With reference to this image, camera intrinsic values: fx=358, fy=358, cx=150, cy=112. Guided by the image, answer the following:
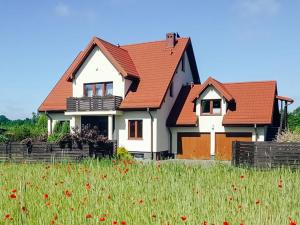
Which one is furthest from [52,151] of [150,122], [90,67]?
[90,67]

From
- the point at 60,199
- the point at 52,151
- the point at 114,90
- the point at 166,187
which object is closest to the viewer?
the point at 60,199

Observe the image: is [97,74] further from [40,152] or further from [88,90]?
[40,152]

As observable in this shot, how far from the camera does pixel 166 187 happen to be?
8648 millimetres

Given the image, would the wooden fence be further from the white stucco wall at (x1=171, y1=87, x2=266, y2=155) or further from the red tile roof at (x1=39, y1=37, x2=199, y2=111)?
the red tile roof at (x1=39, y1=37, x2=199, y2=111)

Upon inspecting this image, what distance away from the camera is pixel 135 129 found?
2750 centimetres

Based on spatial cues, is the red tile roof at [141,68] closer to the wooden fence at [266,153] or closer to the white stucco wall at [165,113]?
the white stucco wall at [165,113]

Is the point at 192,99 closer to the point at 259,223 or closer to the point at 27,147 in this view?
the point at 27,147

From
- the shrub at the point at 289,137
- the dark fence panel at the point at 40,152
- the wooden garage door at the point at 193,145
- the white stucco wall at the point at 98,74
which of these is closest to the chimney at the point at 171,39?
the white stucco wall at the point at 98,74

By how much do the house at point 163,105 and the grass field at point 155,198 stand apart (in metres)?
15.2

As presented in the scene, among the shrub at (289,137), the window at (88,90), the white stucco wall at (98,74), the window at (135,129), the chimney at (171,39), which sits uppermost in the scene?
the chimney at (171,39)

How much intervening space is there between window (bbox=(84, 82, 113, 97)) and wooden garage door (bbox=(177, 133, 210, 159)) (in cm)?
668

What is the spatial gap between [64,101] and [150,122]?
8801 mm

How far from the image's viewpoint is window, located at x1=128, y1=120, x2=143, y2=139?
27.4m

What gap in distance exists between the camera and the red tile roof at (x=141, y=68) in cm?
2731
